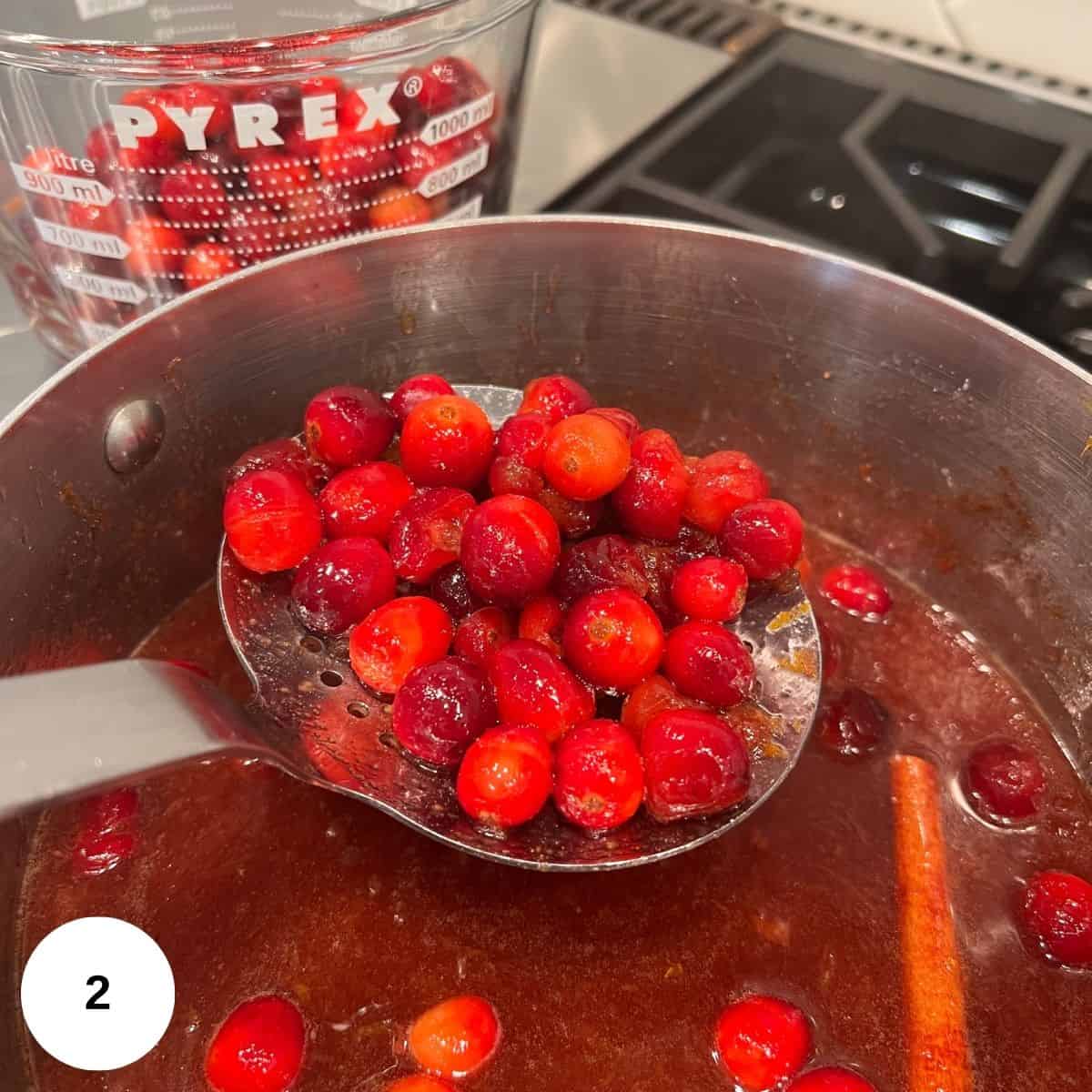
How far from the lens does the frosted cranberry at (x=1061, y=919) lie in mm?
972

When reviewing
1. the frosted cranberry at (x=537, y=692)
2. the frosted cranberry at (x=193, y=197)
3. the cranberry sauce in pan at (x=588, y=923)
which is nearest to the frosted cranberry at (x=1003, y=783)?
the cranberry sauce in pan at (x=588, y=923)

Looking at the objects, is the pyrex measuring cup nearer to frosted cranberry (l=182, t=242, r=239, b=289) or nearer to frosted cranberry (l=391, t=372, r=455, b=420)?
frosted cranberry (l=182, t=242, r=239, b=289)

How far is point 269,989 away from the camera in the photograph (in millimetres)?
945

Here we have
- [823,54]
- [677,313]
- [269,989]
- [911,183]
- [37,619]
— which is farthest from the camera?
[823,54]

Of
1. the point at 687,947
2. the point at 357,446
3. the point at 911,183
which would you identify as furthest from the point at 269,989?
the point at 911,183

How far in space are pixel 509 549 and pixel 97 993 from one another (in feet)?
1.68

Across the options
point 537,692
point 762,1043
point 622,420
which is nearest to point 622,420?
point 622,420

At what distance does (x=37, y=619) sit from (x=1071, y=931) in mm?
1016

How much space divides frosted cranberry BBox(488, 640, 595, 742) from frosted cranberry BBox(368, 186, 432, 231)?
21.7 inches

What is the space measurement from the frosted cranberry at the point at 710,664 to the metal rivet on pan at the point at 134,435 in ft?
1.89

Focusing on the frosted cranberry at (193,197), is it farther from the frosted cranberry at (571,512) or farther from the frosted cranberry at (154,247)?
the frosted cranberry at (571,512)

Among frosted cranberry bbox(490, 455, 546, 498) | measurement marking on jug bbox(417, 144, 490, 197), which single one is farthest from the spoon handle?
measurement marking on jug bbox(417, 144, 490, 197)

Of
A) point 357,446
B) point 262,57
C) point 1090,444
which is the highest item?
point 262,57

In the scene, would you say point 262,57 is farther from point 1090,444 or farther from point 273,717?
point 1090,444
